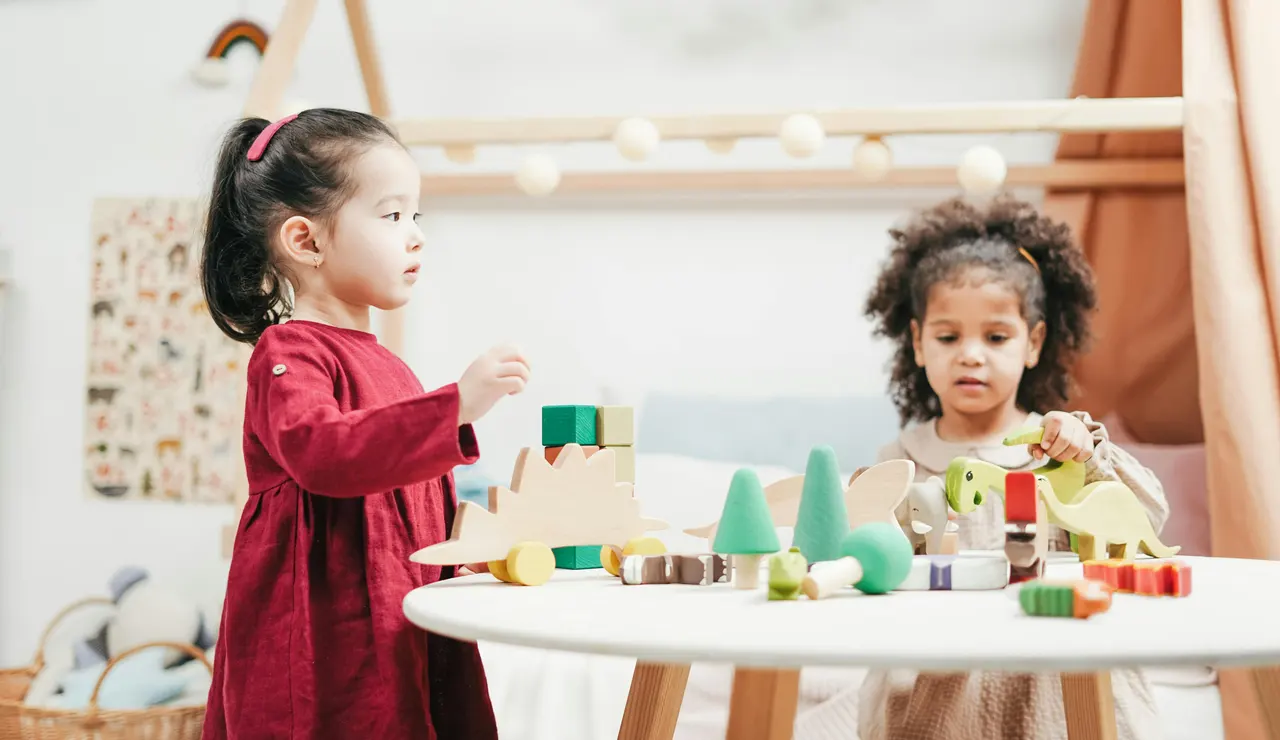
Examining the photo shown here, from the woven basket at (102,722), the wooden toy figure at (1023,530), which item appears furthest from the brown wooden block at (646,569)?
the woven basket at (102,722)

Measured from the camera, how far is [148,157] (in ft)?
7.68

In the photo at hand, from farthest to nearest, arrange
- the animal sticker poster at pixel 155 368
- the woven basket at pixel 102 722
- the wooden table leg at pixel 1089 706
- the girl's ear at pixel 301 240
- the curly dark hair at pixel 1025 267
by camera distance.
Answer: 1. the animal sticker poster at pixel 155 368
2. the woven basket at pixel 102 722
3. the curly dark hair at pixel 1025 267
4. the wooden table leg at pixel 1089 706
5. the girl's ear at pixel 301 240

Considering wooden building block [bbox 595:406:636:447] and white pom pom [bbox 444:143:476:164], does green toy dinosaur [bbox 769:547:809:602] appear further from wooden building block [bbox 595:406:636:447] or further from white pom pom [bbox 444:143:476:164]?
white pom pom [bbox 444:143:476:164]

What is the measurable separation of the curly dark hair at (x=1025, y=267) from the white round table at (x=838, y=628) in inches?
29.5

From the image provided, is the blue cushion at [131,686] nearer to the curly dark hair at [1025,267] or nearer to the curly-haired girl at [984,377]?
the curly-haired girl at [984,377]

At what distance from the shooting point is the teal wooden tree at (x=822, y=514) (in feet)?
2.47

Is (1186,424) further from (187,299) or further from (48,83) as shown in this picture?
(48,83)

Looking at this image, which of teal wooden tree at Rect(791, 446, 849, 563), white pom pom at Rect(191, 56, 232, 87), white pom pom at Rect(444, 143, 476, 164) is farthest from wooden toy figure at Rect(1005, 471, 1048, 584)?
white pom pom at Rect(191, 56, 232, 87)

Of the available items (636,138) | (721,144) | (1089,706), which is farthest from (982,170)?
(1089,706)

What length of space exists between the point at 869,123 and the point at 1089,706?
85cm

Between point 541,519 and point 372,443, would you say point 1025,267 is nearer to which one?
point 541,519

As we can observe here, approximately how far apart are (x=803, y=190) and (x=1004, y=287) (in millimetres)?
705

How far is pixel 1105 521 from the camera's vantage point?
0.84 m

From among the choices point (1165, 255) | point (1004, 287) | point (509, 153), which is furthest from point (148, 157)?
point (1165, 255)
